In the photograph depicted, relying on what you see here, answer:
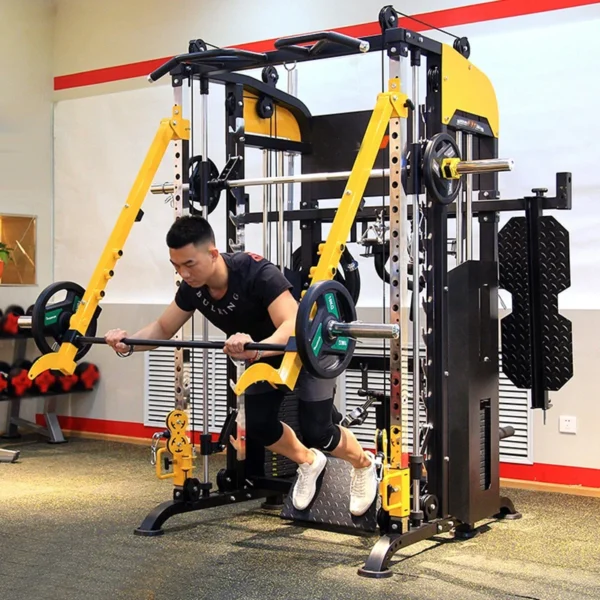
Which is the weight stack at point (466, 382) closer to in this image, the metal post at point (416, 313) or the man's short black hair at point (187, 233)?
the metal post at point (416, 313)

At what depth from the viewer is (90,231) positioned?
7.90 m

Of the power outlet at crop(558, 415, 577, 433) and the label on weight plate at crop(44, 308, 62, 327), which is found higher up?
the label on weight plate at crop(44, 308, 62, 327)

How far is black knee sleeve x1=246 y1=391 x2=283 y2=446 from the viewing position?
14.5 ft

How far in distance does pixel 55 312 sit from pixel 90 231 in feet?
11.5

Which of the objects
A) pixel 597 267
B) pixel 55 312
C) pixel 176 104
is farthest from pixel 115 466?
pixel 597 267

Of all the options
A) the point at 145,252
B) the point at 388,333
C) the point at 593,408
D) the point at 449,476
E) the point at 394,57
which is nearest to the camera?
the point at 388,333

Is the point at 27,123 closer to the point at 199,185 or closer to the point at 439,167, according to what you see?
the point at 199,185

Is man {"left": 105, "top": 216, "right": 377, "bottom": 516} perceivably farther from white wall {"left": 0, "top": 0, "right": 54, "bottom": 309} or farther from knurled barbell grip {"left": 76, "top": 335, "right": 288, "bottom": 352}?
white wall {"left": 0, "top": 0, "right": 54, "bottom": 309}

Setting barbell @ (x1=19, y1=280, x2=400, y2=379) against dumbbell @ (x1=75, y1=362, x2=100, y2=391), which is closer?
barbell @ (x1=19, y1=280, x2=400, y2=379)

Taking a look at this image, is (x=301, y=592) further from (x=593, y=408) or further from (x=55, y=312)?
(x=593, y=408)

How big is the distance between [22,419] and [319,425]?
4007 mm

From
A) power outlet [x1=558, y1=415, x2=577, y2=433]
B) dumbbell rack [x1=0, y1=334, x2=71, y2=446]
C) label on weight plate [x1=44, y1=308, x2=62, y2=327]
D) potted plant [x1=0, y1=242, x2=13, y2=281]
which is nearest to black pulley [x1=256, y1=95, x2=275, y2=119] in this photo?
label on weight plate [x1=44, y1=308, x2=62, y2=327]

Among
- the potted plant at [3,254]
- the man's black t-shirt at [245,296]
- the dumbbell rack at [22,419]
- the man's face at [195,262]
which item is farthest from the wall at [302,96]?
the man's face at [195,262]

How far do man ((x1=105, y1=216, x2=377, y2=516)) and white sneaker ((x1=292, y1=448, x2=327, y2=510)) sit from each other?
95mm
